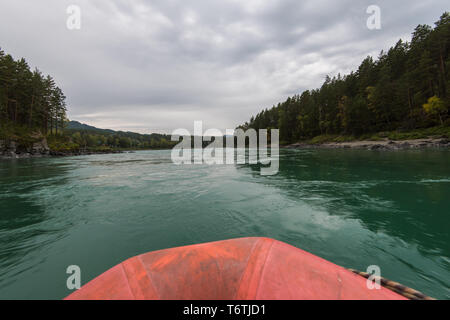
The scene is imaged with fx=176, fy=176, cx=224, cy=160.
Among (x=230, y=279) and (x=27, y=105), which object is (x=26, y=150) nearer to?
(x=27, y=105)

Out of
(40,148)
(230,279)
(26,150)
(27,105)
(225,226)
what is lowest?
(225,226)

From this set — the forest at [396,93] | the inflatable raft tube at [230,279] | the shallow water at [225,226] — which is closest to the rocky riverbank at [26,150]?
the shallow water at [225,226]

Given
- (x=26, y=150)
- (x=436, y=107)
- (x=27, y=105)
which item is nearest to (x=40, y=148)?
(x=26, y=150)

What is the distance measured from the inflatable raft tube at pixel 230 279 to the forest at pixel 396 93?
174 ft

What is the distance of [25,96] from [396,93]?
93.2 m

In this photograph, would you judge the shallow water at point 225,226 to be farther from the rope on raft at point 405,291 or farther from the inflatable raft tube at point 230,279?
the inflatable raft tube at point 230,279

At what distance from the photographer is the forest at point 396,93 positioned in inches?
1506

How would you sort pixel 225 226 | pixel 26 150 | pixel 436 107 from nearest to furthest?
pixel 225 226
pixel 436 107
pixel 26 150

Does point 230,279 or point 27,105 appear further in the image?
point 27,105

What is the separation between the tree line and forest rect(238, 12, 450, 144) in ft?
280

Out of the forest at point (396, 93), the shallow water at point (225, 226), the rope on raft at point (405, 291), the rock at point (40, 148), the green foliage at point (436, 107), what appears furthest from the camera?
the rock at point (40, 148)

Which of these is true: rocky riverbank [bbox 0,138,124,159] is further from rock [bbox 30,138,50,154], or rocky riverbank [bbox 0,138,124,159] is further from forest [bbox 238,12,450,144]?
forest [bbox 238,12,450,144]

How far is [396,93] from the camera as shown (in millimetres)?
43500

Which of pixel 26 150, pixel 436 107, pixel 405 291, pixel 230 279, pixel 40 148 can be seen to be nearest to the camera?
pixel 230 279
